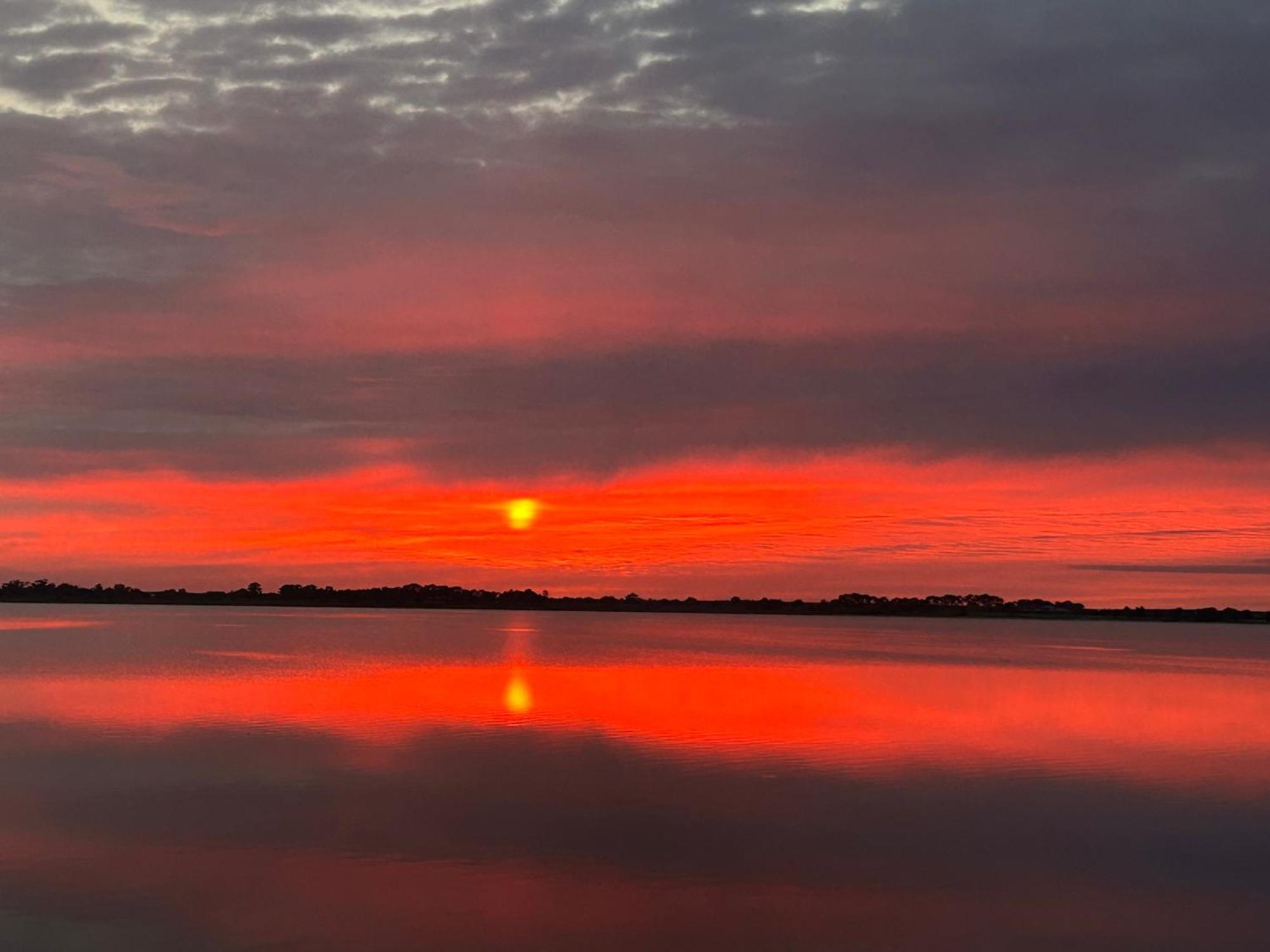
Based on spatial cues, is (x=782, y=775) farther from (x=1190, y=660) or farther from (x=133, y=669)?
(x=1190, y=660)

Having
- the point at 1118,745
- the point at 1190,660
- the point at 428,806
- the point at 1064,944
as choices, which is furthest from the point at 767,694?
the point at 1190,660

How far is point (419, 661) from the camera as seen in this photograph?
59.7 m

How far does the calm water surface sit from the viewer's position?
1377 cm

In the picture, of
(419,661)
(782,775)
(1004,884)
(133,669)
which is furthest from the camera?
(419,661)

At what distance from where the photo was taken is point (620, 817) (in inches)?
766

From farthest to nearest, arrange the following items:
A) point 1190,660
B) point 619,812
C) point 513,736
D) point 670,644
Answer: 1. point 670,644
2. point 1190,660
3. point 513,736
4. point 619,812

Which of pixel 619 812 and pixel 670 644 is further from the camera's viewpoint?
pixel 670 644

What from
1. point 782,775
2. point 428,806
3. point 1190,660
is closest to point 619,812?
point 428,806

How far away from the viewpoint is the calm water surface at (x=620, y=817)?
542 inches

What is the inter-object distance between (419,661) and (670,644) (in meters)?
32.4

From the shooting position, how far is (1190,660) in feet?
251

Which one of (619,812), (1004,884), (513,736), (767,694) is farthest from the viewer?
(767,694)

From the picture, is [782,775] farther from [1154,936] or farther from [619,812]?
[1154,936]

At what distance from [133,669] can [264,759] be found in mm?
26730
